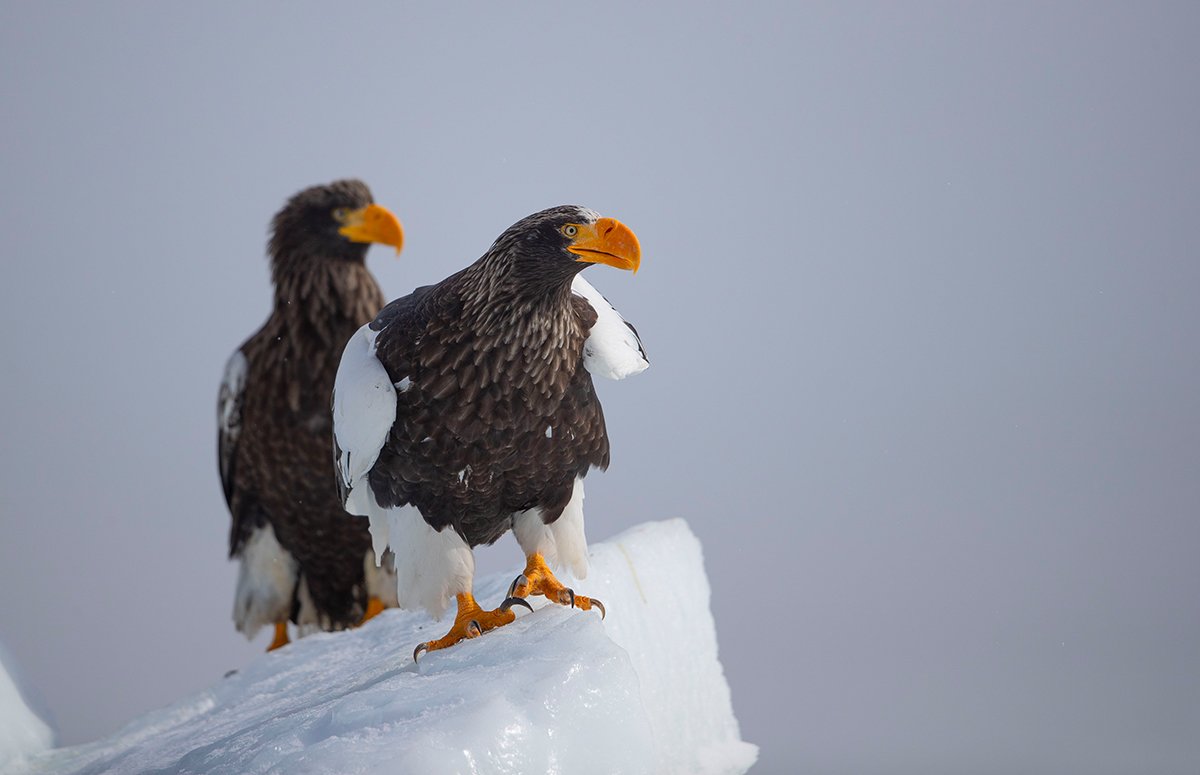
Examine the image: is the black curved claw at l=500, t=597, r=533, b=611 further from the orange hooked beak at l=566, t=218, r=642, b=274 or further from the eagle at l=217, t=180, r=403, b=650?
the eagle at l=217, t=180, r=403, b=650

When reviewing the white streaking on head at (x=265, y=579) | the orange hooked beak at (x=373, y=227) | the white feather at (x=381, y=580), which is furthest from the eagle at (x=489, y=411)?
the white streaking on head at (x=265, y=579)

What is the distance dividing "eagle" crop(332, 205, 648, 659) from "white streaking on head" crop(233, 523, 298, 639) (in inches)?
105

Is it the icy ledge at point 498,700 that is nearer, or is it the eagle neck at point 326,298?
the icy ledge at point 498,700

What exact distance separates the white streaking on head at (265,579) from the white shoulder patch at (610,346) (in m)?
3.08

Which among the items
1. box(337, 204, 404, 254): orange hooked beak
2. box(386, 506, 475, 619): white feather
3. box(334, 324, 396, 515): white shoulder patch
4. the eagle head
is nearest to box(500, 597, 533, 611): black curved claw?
box(386, 506, 475, 619): white feather

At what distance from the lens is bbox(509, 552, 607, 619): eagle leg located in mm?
3635

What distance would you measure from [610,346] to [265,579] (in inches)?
133

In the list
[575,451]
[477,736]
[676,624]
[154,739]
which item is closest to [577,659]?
[477,736]

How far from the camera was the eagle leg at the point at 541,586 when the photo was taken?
3.63 meters

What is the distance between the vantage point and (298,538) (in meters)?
5.84

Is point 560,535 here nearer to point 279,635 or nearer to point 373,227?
point 373,227

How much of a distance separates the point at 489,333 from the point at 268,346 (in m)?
2.94

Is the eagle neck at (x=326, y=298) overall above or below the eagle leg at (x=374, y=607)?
above

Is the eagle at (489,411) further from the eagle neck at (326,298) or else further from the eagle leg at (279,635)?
the eagle leg at (279,635)
